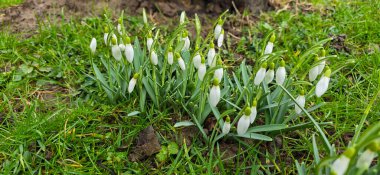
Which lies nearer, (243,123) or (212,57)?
(243,123)

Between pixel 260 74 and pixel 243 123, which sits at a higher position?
pixel 260 74

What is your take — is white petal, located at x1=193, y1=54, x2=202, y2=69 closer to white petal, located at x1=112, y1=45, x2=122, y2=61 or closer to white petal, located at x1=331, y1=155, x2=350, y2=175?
white petal, located at x1=112, y1=45, x2=122, y2=61

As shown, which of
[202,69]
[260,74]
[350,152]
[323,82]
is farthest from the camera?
[202,69]

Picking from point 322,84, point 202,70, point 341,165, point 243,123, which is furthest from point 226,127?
point 341,165

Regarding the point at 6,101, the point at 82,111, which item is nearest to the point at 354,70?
the point at 82,111

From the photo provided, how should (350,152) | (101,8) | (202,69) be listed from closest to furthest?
(350,152), (202,69), (101,8)

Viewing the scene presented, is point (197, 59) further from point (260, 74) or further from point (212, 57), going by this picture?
point (260, 74)

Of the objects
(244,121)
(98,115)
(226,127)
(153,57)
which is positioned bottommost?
(98,115)
